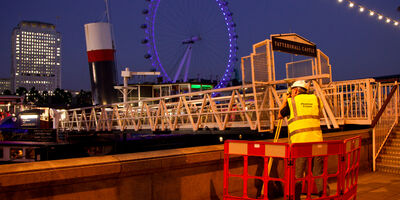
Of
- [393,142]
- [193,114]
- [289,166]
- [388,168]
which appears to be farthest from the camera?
[193,114]

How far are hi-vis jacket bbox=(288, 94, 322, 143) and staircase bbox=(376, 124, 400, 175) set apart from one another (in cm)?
446

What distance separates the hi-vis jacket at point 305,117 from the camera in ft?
16.3

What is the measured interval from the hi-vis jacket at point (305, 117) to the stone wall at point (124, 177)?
1.17 metres

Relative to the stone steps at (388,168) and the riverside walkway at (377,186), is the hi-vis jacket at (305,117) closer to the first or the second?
the riverside walkway at (377,186)

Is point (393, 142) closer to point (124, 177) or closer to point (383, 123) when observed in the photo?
point (383, 123)

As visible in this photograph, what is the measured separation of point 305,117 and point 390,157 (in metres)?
5.06

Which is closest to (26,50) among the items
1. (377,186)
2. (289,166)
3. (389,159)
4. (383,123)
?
(383,123)

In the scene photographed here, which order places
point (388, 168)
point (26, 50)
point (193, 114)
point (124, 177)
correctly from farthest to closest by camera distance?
point (26, 50) → point (193, 114) → point (388, 168) → point (124, 177)

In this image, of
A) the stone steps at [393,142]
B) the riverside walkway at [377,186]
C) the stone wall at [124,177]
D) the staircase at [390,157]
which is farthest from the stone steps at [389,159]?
the stone wall at [124,177]

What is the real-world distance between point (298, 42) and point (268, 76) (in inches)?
48.2

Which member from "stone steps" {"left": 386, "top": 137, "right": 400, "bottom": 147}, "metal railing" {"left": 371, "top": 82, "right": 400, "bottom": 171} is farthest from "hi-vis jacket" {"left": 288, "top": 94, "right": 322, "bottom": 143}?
"stone steps" {"left": 386, "top": 137, "right": 400, "bottom": 147}

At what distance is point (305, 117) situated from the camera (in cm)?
496

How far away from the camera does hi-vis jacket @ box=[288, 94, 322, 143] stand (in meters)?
4.96

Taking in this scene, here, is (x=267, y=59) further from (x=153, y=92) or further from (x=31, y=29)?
(x=31, y=29)
